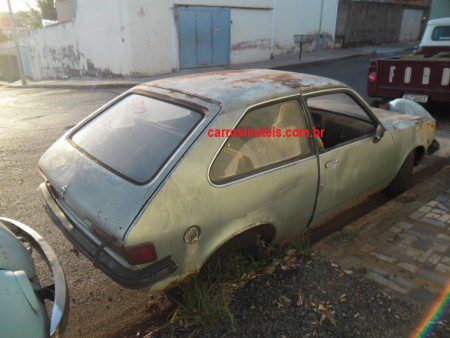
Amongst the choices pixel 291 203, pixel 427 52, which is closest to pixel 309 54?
pixel 427 52

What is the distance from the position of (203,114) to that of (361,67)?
14.4 metres

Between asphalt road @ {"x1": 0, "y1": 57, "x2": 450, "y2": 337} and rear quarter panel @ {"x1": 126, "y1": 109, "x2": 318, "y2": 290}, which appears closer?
rear quarter panel @ {"x1": 126, "y1": 109, "x2": 318, "y2": 290}

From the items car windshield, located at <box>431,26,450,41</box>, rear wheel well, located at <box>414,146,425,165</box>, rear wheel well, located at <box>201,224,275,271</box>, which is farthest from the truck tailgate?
rear wheel well, located at <box>201,224,275,271</box>

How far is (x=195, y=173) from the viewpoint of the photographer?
87.9 inches

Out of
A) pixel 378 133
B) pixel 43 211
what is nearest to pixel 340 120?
pixel 378 133

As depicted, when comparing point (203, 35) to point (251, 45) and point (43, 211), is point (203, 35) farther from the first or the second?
point (43, 211)

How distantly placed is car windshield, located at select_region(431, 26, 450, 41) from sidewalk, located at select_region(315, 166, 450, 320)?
18.2 ft

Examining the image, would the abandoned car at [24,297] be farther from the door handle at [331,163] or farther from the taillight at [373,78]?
the taillight at [373,78]

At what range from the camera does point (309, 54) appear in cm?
1886

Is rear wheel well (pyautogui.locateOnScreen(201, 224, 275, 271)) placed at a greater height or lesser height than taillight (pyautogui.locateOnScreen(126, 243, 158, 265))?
lesser

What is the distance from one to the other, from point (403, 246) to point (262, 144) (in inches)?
64.1

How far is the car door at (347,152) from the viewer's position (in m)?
3.04

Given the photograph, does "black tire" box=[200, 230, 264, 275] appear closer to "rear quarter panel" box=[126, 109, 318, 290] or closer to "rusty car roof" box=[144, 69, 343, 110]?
"rear quarter panel" box=[126, 109, 318, 290]

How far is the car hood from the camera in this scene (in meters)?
2.12
